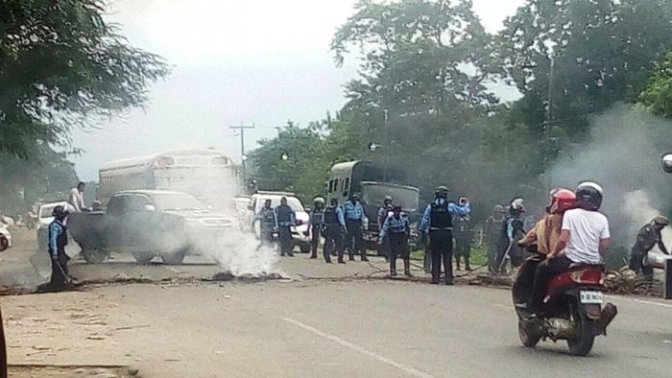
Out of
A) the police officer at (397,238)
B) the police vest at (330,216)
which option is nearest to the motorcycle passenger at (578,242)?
the police officer at (397,238)

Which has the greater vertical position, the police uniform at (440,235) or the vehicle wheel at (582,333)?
the police uniform at (440,235)

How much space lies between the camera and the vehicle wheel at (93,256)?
25.5 m

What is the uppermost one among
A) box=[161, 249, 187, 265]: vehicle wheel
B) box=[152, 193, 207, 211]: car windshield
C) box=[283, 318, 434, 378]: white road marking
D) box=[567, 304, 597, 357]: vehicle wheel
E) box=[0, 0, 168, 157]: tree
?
box=[0, 0, 168, 157]: tree

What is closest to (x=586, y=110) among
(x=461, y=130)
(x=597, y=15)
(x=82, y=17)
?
(x=597, y=15)

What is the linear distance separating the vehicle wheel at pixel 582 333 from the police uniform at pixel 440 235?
9.41 metres

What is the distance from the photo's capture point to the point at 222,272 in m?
22.2

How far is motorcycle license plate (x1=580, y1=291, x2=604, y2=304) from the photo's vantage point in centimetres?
1127

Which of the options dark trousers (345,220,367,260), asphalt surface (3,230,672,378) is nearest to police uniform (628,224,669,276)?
asphalt surface (3,230,672,378)

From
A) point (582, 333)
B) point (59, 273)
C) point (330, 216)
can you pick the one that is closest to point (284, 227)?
point (330, 216)

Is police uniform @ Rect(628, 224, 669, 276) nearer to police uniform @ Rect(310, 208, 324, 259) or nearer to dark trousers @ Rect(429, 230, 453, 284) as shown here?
dark trousers @ Rect(429, 230, 453, 284)

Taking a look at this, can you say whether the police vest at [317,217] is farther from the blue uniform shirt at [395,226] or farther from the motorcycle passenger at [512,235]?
the motorcycle passenger at [512,235]

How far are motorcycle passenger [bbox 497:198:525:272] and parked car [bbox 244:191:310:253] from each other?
26.0 ft

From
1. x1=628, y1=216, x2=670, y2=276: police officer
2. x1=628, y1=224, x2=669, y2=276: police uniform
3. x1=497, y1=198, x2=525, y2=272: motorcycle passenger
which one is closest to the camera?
x1=628, y1=216, x2=670, y2=276: police officer

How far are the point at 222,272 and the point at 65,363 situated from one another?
11652 mm
